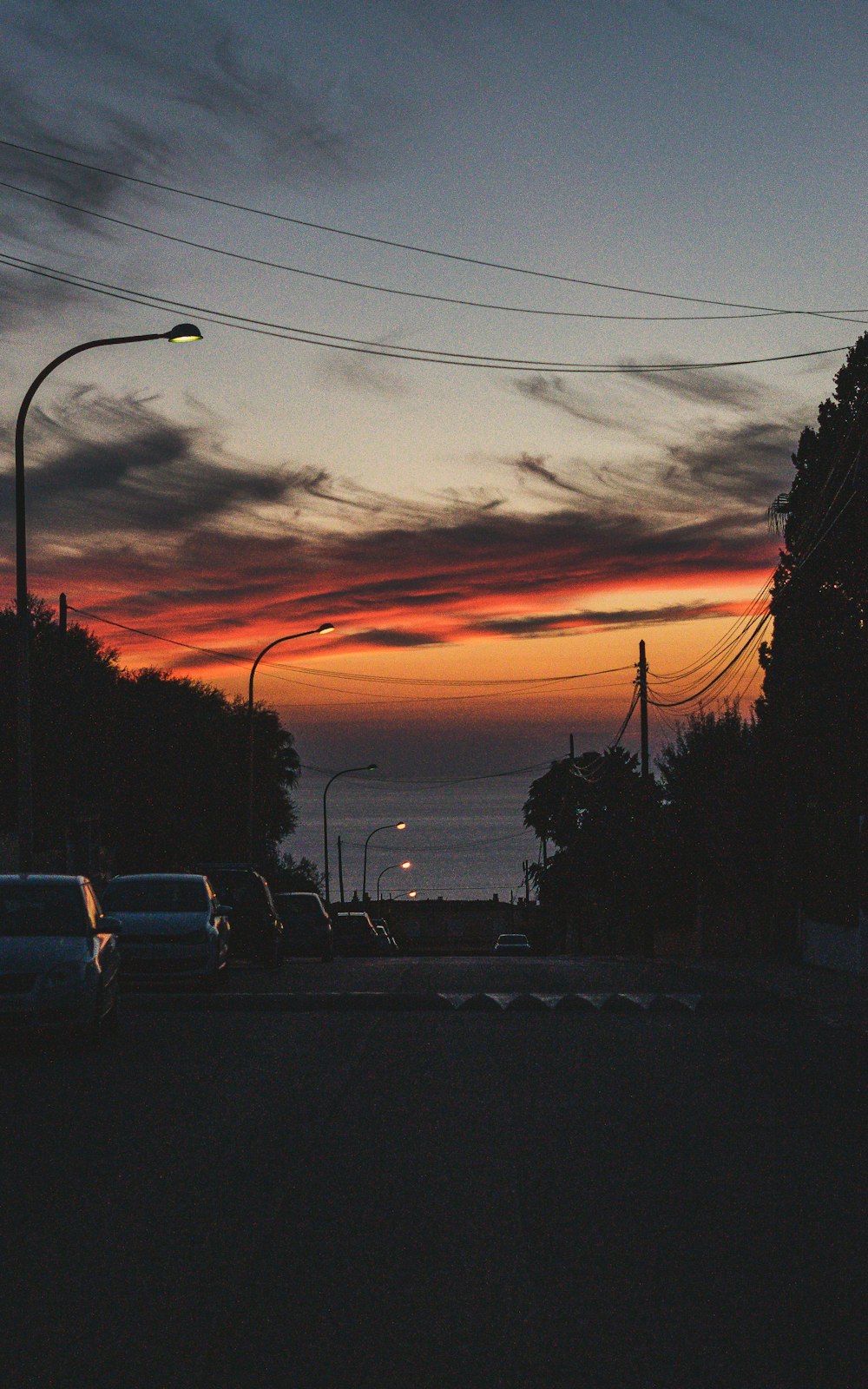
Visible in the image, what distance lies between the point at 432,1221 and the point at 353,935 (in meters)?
46.2

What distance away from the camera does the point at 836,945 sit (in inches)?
1252

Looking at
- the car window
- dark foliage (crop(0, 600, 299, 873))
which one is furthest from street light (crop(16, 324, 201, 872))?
dark foliage (crop(0, 600, 299, 873))

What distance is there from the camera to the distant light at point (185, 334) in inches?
910

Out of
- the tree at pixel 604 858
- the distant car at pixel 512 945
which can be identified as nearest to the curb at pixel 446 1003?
the tree at pixel 604 858

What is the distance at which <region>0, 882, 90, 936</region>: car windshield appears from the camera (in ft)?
53.5

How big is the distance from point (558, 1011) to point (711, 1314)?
15433mm

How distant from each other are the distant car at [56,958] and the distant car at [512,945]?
69958 millimetres

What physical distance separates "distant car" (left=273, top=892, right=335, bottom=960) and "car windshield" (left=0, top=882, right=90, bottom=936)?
75.2 ft

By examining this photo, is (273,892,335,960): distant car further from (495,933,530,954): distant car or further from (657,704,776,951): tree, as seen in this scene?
(495,933,530,954): distant car

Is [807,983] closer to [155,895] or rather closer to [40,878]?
[155,895]

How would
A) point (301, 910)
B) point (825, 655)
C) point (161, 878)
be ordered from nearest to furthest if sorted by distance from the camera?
point (161, 878)
point (825, 655)
point (301, 910)

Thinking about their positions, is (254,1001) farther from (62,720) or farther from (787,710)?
(62,720)

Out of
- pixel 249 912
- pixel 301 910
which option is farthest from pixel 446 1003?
pixel 301 910

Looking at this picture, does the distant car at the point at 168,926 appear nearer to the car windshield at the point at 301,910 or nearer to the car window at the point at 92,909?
the car window at the point at 92,909
